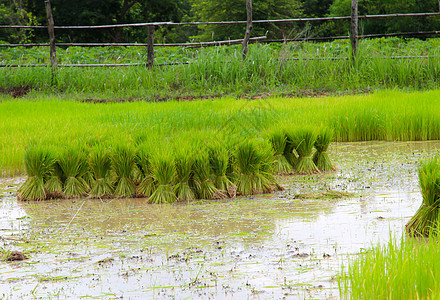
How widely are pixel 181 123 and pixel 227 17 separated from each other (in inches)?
768

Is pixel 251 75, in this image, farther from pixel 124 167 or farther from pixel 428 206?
pixel 428 206

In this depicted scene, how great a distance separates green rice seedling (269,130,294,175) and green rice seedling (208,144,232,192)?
79 centimetres

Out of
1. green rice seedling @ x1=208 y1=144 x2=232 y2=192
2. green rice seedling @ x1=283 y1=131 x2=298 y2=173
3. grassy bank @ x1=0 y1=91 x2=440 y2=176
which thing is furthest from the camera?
green rice seedling @ x1=283 y1=131 x2=298 y2=173

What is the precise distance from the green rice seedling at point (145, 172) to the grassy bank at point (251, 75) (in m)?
5.31

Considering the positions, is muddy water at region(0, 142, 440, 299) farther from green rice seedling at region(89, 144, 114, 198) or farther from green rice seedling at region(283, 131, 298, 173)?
green rice seedling at region(283, 131, 298, 173)

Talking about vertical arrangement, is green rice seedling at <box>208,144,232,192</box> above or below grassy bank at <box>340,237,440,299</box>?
above

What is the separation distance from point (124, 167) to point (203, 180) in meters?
0.64

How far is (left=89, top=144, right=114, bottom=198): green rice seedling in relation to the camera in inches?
158

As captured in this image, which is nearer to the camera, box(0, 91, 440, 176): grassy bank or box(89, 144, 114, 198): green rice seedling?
box(89, 144, 114, 198): green rice seedling

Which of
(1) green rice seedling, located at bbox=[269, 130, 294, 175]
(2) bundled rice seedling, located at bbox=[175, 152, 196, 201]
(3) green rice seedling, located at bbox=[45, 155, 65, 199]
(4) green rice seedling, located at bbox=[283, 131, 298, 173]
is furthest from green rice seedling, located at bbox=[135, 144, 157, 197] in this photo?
(4) green rice seedling, located at bbox=[283, 131, 298, 173]

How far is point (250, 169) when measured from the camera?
13.1 ft

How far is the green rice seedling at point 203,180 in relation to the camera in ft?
12.5

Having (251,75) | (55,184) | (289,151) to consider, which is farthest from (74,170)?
(251,75)

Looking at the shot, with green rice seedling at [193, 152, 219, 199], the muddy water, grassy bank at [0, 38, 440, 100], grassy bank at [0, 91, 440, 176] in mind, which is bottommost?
the muddy water
